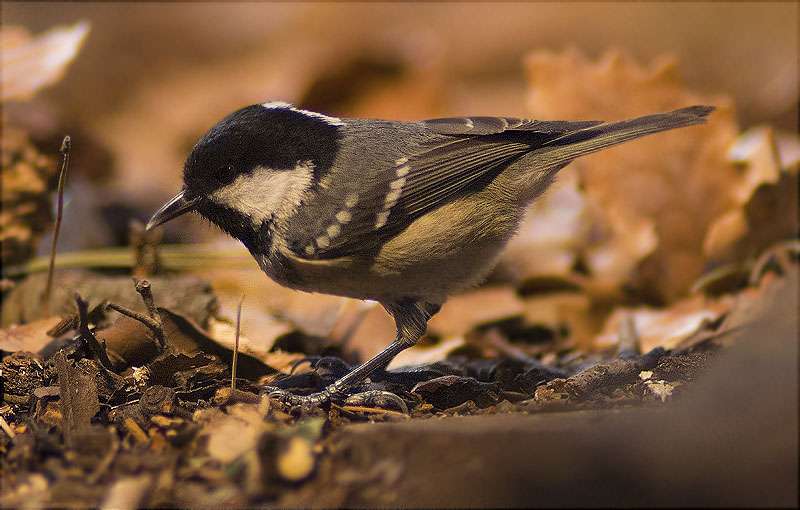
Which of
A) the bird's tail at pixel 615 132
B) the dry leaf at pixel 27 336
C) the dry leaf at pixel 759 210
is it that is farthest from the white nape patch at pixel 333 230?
the dry leaf at pixel 759 210

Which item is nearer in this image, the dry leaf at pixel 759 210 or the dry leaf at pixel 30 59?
the dry leaf at pixel 759 210

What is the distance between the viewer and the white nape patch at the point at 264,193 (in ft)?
7.93

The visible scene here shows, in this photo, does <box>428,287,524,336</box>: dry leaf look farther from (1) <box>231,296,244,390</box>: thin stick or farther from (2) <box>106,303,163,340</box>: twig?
(2) <box>106,303,163,340</box>: twig

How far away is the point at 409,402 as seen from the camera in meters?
2.19

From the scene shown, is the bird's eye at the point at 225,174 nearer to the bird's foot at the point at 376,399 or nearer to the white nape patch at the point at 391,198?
the white nape patch at the point at 391,198

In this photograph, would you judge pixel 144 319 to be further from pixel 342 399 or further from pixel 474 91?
pixel 474 91

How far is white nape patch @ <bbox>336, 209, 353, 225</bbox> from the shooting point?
7.93ft

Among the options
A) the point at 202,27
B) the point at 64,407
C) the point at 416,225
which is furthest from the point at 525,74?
the point at 64,407

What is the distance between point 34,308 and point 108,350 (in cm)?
95

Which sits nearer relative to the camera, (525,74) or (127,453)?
(127,453)

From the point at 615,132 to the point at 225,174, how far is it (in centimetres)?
142

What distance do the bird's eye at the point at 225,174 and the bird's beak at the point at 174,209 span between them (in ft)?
0.38

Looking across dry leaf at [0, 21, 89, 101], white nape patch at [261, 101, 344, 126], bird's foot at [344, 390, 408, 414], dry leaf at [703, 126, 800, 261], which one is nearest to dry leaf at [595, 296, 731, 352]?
dry leaf at [703, 126, 800, 261]

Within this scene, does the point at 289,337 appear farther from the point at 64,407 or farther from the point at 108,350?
the point at 64,407
